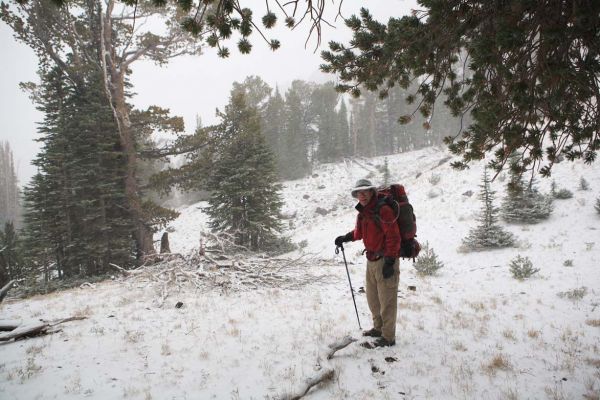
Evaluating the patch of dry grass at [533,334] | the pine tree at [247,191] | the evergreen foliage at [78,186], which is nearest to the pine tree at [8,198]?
the evergreen foliage at [78,186]

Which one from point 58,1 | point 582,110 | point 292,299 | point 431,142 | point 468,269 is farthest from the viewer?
point 431,142

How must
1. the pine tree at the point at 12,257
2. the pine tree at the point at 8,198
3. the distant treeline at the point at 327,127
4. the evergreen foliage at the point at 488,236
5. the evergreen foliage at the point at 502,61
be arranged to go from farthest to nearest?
the pine tree at the point at 8,198, the distant treeline at the point at 327,127, the pine tree at the point at 12,257, the evergreen foliage at the point at 488,236, the evergreen foliage at the point at 502,61

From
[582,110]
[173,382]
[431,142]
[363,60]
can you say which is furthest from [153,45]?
[431,142]

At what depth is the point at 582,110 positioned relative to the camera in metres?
4.00

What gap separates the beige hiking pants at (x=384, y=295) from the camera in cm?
444

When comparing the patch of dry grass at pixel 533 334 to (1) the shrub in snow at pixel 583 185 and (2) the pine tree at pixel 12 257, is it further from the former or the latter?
(2) the pine tree at pixel 12 257

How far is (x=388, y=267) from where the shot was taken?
4.24 meters

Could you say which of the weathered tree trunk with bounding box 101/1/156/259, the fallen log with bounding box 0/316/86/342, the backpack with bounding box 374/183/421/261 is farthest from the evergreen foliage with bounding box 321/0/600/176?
the weathered tree trunk with bounding box 101/1/156/259

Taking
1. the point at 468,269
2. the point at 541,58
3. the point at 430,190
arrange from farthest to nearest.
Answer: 1. the point at 430,190
2. the point at 468,269
3. the point at 541,58

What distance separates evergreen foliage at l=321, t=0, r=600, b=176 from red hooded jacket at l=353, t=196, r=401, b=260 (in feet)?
4.28

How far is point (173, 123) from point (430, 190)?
19.1 metres

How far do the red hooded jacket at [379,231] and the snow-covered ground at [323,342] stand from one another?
1465mm

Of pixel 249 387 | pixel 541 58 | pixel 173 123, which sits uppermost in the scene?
pixel 173 123

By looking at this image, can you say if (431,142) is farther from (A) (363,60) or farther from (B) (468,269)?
(A) (363,60)
